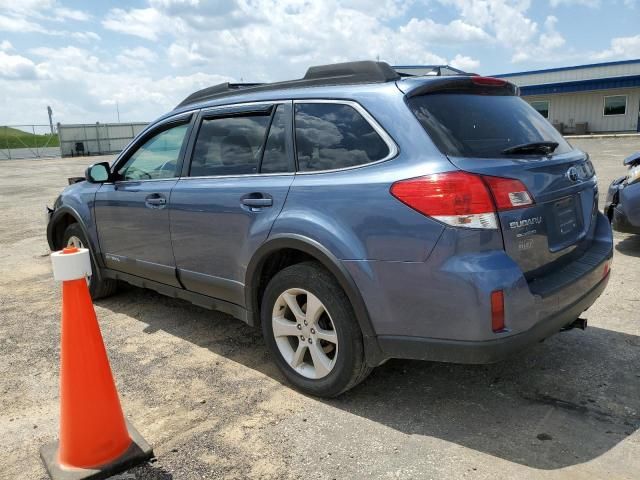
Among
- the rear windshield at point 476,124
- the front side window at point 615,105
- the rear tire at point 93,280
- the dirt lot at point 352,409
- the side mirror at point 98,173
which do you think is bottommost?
the dirt lot at point 352,409

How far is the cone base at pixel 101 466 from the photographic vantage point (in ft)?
8.33

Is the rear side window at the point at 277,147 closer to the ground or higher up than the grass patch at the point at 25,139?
closer to the ground

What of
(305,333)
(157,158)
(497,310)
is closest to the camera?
(497,310)

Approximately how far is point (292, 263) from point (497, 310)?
1.35 metres

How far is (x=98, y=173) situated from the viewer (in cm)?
461

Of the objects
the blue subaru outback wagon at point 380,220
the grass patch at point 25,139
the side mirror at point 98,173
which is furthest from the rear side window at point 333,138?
the grass patch at point 25,139

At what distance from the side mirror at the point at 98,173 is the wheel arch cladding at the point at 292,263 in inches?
75.7

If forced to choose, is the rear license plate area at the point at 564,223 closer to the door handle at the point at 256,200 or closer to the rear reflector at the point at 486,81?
the rear reflector at the point at 486,81

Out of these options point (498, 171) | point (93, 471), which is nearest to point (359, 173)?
point (498, 171)

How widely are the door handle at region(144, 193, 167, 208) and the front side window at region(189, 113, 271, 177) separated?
323 millimetres

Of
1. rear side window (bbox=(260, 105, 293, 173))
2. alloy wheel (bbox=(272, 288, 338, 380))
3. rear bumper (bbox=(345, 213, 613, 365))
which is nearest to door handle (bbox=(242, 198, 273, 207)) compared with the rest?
rear side window (bbox=(260, 105, 293, 173))

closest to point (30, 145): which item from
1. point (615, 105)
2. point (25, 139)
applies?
point (25, 139)

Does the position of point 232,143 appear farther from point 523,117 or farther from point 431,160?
point 523,117

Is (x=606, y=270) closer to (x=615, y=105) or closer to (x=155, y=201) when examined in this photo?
(x=155, y=201)
